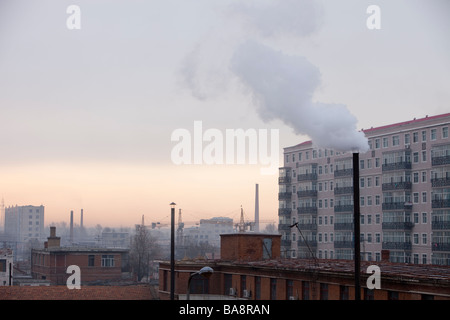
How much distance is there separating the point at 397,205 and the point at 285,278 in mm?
55428

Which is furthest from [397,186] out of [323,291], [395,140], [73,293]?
[323,291]

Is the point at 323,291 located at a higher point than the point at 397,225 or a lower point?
lower

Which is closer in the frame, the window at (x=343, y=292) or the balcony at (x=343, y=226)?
the window at (x=343, y=292)

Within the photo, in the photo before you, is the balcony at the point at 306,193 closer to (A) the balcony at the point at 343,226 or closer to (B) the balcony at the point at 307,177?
(B) the balcony at the point at 307,177

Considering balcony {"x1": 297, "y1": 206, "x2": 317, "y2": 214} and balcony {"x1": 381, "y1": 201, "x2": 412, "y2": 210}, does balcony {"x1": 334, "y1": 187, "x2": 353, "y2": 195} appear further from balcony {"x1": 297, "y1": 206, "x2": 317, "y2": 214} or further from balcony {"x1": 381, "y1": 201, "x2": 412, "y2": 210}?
balcony {"x1": 381, "y1": 201, "x2": 412, "y2": 210}

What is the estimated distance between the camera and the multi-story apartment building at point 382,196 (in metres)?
87.8

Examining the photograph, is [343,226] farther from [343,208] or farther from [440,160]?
[440,160]

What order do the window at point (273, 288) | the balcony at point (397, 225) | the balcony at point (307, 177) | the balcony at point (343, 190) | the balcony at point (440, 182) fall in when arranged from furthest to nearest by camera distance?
1. the balcony at point (307, 177)
2. the balcony at point (343, 190)
3. the balcony at point (397, 225)
4. the balcony at point (440, 182)
5. the window at point (273, 288)

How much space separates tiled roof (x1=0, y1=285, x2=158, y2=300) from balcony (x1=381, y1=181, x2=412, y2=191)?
164 feet

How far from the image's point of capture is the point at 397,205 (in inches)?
3718

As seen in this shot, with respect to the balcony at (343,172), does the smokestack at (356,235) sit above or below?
below

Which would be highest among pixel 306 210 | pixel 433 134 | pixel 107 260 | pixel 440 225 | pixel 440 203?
pixel 433 134

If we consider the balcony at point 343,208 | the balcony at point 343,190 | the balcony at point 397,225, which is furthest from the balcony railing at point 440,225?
the balcony at point 343,190

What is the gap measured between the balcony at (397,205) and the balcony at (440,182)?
584 centimetres
